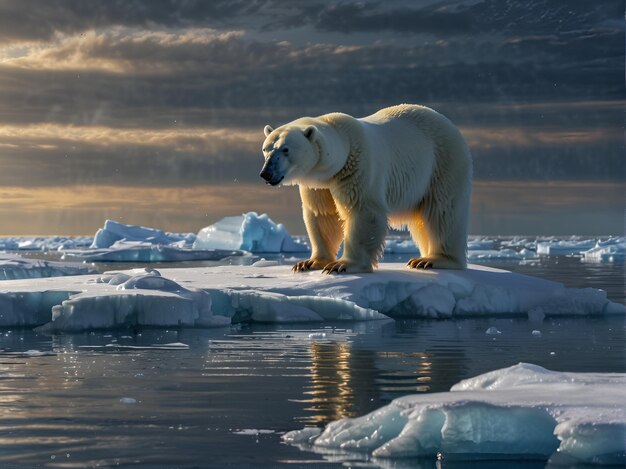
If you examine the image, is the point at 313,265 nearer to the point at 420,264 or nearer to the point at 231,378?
the point at 420,264

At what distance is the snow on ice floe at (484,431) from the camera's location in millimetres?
4996

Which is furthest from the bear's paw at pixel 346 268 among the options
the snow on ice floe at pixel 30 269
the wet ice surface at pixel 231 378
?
the snow on ice floe at pixel 30 269

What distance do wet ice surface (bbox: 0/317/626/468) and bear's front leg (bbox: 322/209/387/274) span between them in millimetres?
871

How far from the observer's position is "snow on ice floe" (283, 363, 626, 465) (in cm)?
500

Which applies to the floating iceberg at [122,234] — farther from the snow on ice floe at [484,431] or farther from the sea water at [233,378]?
the snow on ice floe at [484,431]

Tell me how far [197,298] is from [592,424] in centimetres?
766

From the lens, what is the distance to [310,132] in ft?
40.5

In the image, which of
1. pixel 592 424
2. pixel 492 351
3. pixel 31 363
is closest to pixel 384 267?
pixel 492 351

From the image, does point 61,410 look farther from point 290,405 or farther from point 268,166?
point 268,166

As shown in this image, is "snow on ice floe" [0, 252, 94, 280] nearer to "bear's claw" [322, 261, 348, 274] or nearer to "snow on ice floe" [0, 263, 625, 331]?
"snow on ice floe" [0, 263, 625, 331]

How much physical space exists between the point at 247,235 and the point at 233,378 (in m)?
38.3

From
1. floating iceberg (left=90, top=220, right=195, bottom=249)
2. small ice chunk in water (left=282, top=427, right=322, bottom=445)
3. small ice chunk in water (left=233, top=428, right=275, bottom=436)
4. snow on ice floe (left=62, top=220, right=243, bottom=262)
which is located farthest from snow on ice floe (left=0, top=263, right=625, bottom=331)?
floating iceberg (left=90, top=220, right=195, bottom=249)

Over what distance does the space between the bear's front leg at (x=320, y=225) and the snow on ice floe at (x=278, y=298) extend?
0.51m

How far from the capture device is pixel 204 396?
7098 mm
